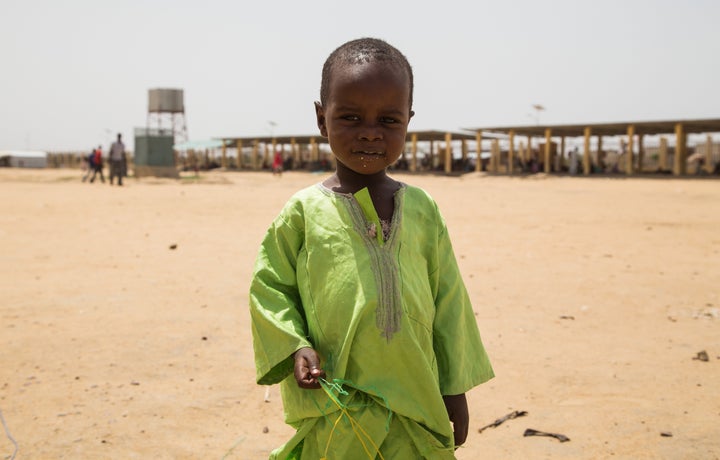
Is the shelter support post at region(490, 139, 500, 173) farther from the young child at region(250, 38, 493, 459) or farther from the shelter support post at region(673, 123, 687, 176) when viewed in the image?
the young child at region(250, 38, 493, 459)

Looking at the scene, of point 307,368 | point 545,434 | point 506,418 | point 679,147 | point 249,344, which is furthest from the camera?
point 679,147

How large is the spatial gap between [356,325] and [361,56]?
693 millimetres

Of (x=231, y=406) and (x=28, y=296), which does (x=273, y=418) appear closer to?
(x=231, y=406)

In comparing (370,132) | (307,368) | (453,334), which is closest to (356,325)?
(307,368)

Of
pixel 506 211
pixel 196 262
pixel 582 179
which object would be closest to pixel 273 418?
pixel 196 262

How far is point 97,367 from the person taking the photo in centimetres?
375

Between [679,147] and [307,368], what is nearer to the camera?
[307,368]

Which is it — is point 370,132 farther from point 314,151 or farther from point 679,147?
point 314,151

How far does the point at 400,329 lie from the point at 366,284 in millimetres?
142

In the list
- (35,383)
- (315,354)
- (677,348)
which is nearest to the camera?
(315,354)

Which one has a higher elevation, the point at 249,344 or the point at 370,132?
the point at 370,132

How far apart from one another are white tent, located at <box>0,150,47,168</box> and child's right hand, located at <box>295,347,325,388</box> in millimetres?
56063

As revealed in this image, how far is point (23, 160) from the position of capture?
52.7 m

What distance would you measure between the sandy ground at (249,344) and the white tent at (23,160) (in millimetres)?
47399
